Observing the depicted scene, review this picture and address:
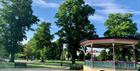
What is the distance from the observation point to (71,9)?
65125 millimetres

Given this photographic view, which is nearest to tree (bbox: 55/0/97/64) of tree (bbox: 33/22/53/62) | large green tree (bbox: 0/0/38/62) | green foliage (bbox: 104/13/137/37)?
green foliage (bbox: 104/13/137/37)

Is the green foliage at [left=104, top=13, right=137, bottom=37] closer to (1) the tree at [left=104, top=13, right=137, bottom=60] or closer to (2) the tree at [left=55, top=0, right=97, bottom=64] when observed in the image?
(1) the tree at [left=104, top=13, right=137, bottom=60]

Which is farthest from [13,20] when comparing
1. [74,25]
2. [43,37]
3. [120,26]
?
[120,26]

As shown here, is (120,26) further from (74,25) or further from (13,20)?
(13,20)

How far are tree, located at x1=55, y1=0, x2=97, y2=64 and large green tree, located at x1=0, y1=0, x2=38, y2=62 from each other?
24.8 feet

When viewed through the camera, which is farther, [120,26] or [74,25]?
[120,26]

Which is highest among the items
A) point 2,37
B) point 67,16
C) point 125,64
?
point 67,16

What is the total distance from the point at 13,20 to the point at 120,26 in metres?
23.2

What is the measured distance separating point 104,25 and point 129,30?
7.28 m

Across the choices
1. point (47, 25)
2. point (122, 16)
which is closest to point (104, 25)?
point (122, 16)

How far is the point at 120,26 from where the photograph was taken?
6750 cm

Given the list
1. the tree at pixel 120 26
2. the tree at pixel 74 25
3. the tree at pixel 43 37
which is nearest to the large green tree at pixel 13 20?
the tree at pixel 74 25

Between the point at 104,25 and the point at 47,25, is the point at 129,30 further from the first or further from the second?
the point at 47,25

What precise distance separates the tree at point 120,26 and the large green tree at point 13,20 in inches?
730
